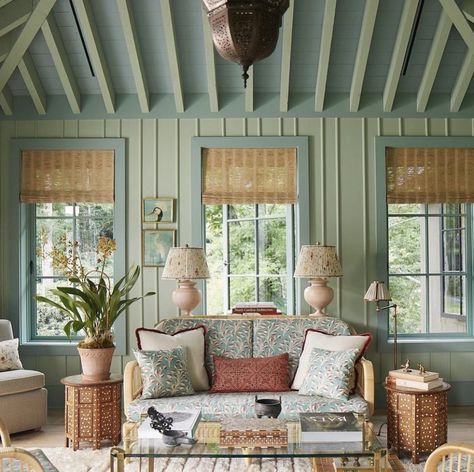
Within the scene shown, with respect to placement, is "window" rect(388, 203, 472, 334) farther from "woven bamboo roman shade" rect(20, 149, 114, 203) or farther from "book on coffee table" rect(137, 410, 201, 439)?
"book on coffee table" rect(137, 410, 201, 439)

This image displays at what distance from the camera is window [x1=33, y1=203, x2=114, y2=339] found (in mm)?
6176

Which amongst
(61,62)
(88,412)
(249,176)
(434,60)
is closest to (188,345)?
(88,412)

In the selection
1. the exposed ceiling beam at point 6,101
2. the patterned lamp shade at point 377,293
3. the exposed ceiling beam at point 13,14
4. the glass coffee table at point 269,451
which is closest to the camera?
the glass coffee table at point 269,451

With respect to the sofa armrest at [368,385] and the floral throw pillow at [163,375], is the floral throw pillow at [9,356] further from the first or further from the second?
the sofa armrest at [368,385]

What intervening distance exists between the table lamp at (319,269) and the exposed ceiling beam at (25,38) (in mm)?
2661

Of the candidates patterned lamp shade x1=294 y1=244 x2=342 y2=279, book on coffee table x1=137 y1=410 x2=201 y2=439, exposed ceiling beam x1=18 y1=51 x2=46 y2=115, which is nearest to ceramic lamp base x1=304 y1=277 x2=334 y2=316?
patterned lamp shade x1=294 y1=244 x2=342 y2=279

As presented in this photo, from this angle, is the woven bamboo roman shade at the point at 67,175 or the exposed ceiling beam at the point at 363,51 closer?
the exposed ceiling beam at the point at 363,51

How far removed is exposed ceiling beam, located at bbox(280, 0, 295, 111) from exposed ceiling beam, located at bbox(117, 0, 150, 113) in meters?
1.17

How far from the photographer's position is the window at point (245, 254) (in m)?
6.14

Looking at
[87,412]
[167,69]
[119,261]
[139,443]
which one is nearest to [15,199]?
[119,261]

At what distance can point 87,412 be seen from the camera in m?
4.77

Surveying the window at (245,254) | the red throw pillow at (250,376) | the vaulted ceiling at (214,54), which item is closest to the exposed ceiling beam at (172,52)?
the vaulted ceiling at (214,54)

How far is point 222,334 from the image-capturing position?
5109mm

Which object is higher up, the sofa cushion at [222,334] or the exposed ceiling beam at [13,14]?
the exposed ceiling beam at [13,14]
